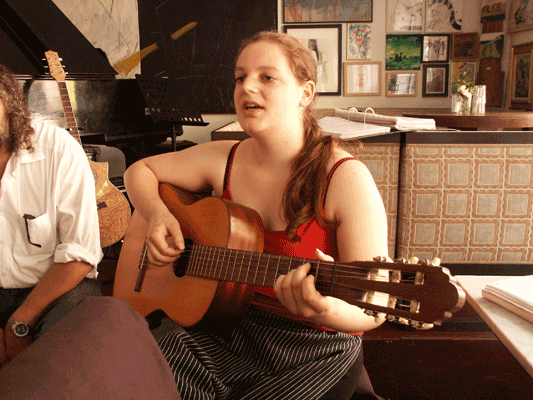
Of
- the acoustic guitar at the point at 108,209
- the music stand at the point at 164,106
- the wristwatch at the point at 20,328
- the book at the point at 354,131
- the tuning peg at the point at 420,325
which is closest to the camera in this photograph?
the tuning peg at the point at 420,325

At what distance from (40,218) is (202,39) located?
445 cm

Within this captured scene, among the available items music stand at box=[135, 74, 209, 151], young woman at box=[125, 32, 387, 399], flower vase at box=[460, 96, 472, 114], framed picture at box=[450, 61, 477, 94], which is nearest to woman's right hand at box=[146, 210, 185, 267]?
young woman at box=[125, 32, 387, 399]

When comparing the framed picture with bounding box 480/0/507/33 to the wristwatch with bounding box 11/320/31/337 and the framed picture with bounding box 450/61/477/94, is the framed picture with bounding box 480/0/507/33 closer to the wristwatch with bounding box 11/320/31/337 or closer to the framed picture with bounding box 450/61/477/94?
the framed picture with bounding box 450/61/477/94

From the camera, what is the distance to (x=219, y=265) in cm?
112

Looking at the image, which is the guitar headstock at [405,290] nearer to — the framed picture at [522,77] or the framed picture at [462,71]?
the framed picture at [522,77]

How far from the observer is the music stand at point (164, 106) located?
3555 mm

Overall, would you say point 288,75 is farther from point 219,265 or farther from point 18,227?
point 18,227

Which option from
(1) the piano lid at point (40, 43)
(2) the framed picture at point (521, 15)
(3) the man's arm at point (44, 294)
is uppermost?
(2) the framed picture at point (521, 15)

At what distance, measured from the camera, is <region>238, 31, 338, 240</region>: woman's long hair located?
3.77 ft

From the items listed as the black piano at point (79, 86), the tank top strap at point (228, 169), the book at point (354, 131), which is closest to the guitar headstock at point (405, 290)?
the tank top strap at point (228, 169)

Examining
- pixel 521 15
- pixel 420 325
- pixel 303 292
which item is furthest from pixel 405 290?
pixel 521 15

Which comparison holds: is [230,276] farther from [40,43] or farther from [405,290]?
[40,43]

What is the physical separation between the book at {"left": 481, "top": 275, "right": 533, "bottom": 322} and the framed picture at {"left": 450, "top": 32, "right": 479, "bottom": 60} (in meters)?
4.95

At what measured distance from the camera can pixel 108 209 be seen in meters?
2.59
